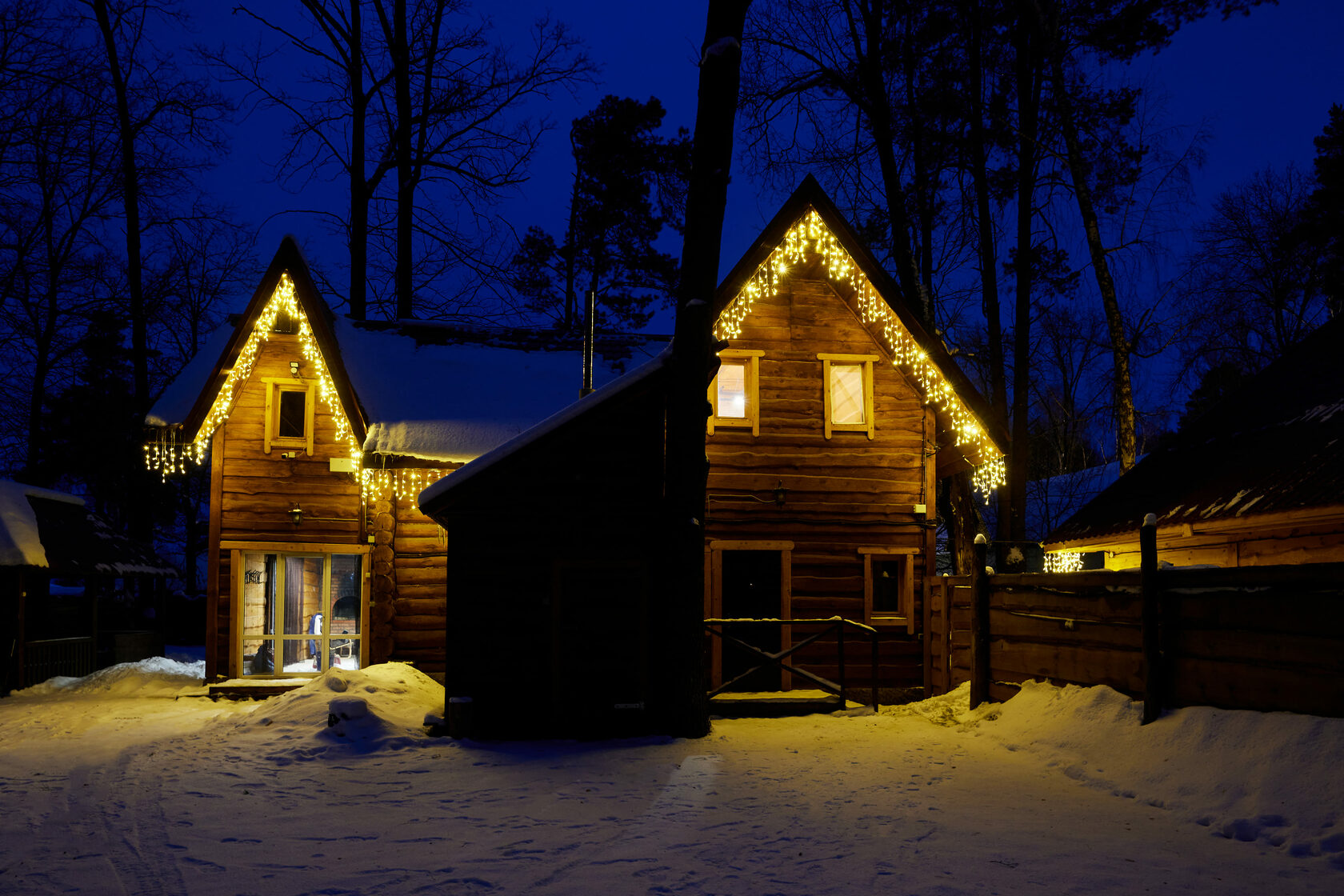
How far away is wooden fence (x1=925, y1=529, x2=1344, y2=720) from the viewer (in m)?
6.87

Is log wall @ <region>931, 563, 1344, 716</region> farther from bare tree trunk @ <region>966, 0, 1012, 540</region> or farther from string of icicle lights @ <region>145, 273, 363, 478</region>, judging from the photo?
string of icicle lights @ <region>145, 273, 363, 478</region>

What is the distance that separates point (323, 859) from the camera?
6.18m

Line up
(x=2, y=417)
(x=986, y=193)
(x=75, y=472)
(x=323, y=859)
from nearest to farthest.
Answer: (x=323, y=859), (x=986, y=193), (x=2, y=417), (x=75, y=472)

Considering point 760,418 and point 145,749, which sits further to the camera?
point 760,418

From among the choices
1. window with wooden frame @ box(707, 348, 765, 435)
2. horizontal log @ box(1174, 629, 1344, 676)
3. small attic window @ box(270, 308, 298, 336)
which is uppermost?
small attic window @ box(270, 308, 298, 336)

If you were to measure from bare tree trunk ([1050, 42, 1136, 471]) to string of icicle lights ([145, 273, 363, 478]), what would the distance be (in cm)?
1520

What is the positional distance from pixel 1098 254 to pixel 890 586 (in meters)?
→ 9.27

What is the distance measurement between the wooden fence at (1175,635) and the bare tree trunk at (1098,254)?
9.50 meters

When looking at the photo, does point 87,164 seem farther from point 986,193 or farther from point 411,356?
point 986,193

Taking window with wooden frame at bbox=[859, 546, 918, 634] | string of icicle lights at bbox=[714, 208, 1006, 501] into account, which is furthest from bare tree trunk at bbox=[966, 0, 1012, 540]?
window with wooden frame at bbox=[859, 546, 918, 634]

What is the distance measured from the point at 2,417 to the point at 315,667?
17.2 meters

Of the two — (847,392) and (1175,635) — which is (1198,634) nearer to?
(1175,635)

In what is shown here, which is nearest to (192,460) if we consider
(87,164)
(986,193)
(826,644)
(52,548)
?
(52,548)

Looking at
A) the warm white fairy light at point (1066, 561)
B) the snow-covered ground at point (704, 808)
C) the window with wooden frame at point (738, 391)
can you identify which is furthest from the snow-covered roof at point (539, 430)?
the warm white fairy light at point (1066, 561)
